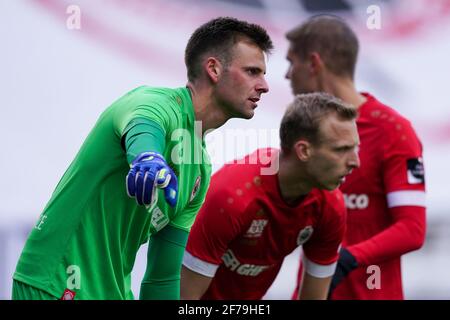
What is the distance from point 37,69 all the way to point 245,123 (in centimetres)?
116

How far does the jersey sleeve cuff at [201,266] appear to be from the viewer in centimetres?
401

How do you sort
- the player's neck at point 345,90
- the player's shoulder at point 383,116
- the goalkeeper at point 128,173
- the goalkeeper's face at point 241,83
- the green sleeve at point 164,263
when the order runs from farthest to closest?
the player's neck at point 345,90 < the player's shoulder at point 383,116 < the green sleeve at point 164,263 < the goalkeeper's face at point 241,83 < the goalkeeper at point 128,173

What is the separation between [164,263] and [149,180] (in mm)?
1066

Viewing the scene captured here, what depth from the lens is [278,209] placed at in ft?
13.5

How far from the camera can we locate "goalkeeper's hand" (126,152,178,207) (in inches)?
97.6

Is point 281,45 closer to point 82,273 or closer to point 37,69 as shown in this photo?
point 37,69

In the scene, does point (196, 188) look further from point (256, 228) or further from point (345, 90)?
point (345, 90)

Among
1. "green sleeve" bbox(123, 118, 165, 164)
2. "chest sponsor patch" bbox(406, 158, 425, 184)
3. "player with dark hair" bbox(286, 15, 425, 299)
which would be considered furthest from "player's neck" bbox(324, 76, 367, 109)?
"green sleeve" bbox(123, 118, 165, 164)

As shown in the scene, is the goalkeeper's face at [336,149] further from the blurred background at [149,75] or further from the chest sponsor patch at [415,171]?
the blurred background at [149,75]

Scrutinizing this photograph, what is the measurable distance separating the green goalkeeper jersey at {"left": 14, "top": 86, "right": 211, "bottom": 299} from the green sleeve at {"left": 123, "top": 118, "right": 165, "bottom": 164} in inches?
5.5

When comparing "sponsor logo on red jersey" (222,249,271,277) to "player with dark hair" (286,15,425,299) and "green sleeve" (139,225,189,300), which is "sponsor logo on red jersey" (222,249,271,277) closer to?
"player with dark hair" (286,15,425,299)

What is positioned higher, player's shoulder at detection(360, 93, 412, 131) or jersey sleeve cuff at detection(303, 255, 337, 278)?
player's shoulder at detection(360, 93, 412, 131)

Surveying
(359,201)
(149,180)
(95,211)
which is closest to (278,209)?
(359,201)

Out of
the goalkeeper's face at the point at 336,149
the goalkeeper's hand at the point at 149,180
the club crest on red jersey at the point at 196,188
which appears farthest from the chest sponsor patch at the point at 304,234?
the goalkeeper's hand at the point at 149,180
